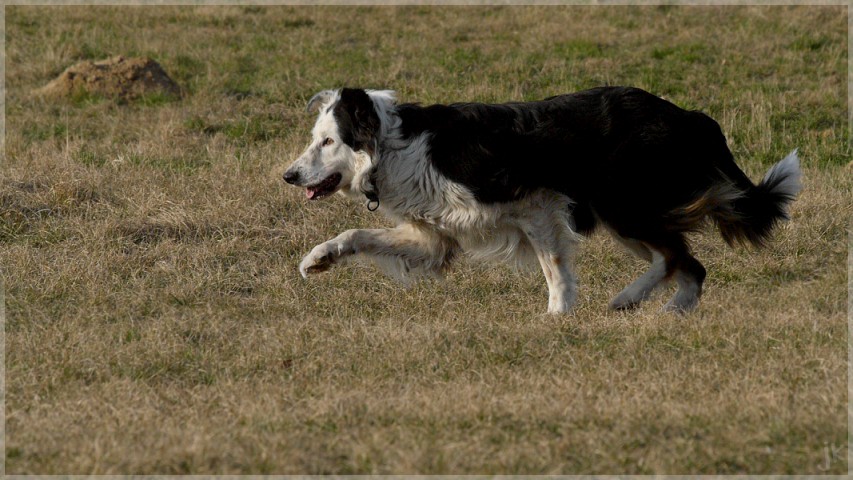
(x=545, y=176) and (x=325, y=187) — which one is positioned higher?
(x=545, y=176)

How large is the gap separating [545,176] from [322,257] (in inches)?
58.7

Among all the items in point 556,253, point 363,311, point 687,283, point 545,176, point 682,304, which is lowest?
point 363,311

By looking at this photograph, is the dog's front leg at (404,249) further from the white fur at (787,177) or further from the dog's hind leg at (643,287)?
the white fur at (787,177)

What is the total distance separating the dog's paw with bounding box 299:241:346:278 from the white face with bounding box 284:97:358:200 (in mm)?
338

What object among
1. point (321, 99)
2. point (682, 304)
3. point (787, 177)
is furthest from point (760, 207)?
point (321, 99)

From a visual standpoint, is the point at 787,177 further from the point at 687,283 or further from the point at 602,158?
the point at 602,158

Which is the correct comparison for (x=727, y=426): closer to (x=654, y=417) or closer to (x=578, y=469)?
(x=654, y=417)

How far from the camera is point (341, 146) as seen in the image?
674cm

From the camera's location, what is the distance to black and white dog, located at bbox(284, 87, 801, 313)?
21.8 ft

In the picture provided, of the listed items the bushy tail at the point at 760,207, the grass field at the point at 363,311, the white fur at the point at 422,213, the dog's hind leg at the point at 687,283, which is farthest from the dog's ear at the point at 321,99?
the bushy tail at the point at 760,207

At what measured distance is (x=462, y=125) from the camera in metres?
6.70

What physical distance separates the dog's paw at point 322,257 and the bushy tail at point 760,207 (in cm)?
247

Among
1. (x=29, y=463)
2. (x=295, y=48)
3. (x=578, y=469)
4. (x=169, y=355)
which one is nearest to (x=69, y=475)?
(x=29, y=463)

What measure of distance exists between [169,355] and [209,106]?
684 cm
